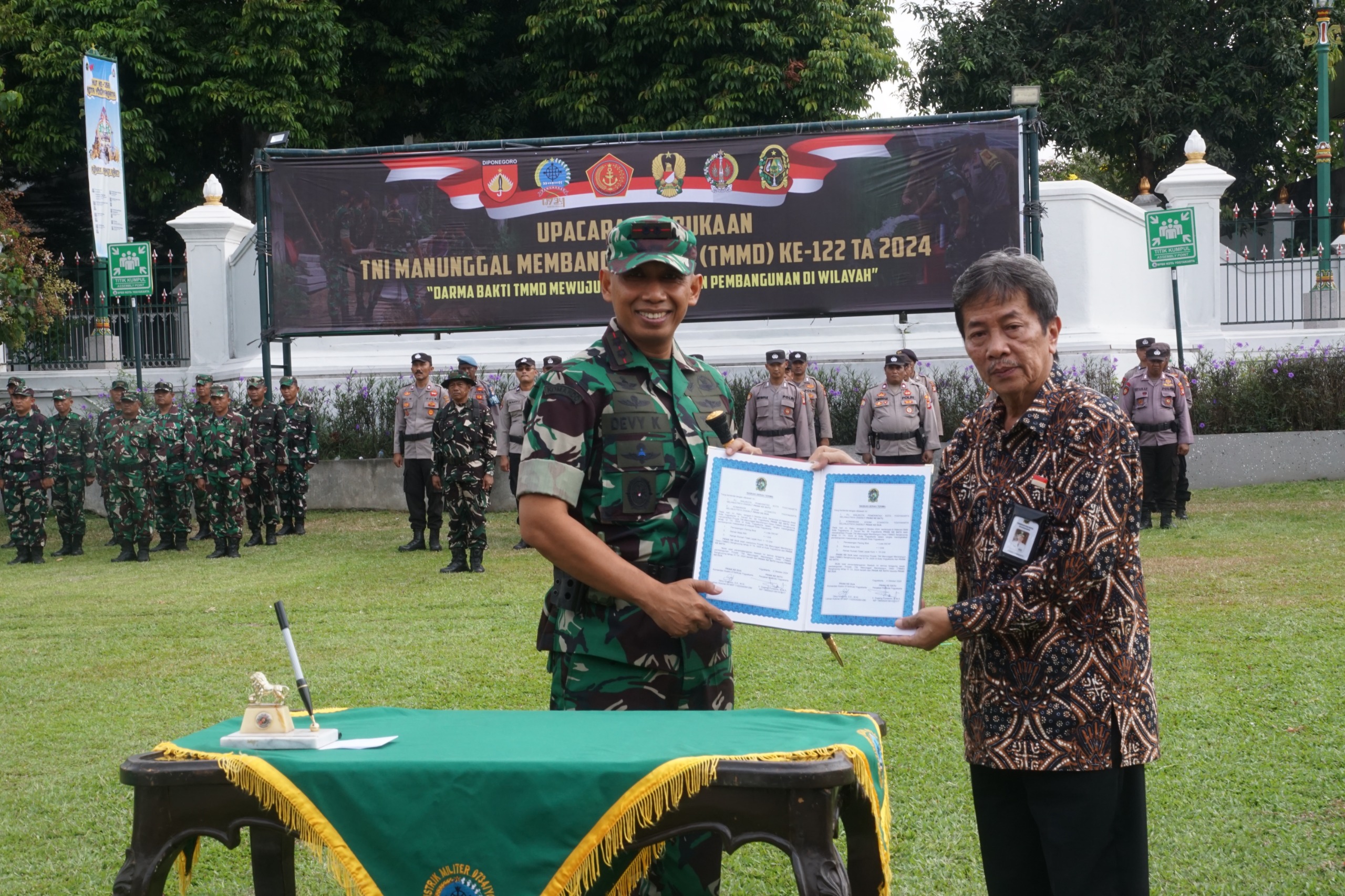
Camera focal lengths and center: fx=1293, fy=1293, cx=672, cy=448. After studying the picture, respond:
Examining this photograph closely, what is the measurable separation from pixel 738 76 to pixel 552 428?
19819 millimetres

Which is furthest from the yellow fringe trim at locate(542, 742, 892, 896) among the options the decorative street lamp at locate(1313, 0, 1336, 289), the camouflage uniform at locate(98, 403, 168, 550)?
the decorative street lamp at locate(1313, 0, 1336, 289)

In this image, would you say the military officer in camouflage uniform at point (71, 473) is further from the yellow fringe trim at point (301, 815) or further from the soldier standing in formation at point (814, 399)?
the yellow fringe trim at point (301, 815)

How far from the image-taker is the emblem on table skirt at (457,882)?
2629mm

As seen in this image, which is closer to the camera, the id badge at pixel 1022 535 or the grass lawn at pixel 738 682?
the id badge at pixel 1022 535

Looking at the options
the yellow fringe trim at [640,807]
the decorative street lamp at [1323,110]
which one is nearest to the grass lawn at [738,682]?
the yellow fringe trim at [640,807]

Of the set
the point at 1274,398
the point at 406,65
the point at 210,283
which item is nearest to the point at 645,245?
the point at 1274,398

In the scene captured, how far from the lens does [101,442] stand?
46.4 ft

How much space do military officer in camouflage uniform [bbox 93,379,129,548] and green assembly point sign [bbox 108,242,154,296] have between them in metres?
1.12

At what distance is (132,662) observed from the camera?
7781 mm

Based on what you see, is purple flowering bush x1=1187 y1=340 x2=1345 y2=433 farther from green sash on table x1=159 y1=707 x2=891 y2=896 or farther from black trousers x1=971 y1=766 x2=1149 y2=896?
green sash on table x1=159 y1=707 x2=891 y2=896

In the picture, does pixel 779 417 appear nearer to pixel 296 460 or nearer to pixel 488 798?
pixel 296 460

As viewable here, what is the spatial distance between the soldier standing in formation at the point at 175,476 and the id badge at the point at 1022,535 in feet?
41.8

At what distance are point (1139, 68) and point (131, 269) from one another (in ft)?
70.2

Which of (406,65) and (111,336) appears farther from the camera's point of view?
(406,65)
